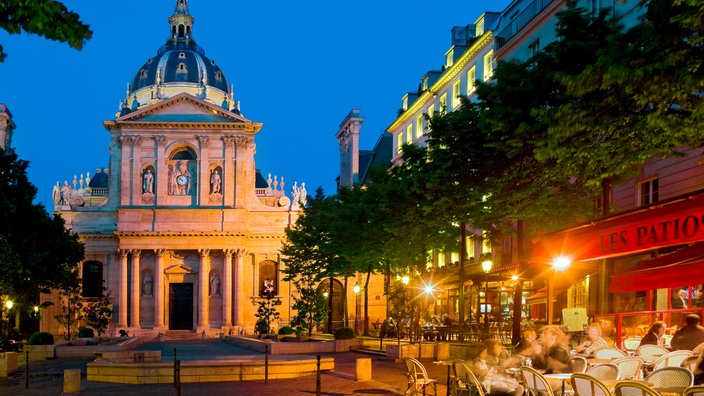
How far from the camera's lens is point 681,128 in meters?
16.6

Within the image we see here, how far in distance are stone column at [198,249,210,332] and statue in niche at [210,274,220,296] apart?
71cm

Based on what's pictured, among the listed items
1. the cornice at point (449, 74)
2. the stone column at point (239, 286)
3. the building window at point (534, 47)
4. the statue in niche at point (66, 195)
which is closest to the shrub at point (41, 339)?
the building window at point (534, 47)

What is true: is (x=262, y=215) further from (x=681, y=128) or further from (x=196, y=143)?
(x=681, y=128)

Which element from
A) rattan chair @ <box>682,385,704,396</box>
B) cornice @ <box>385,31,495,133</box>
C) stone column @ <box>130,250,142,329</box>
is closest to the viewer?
rattan chair @ <box>682,385,704,396</box>

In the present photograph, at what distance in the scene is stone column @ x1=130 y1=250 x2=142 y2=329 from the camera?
75562 mm

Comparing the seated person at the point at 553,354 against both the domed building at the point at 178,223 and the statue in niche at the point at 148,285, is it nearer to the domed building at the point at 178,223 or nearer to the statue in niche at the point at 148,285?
the domed building at the point at 178,223

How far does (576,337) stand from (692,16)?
13508 millimetres

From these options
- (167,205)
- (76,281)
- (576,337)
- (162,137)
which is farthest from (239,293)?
(576,337)

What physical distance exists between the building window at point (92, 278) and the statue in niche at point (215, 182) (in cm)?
1176

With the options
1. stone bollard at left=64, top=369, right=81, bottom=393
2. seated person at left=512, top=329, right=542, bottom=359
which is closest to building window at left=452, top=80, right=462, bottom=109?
stone bollard at left=64, top=369, right=81, bottom=393

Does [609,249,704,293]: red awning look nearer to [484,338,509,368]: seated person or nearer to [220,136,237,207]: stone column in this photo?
[484,338,509,368]: seated person

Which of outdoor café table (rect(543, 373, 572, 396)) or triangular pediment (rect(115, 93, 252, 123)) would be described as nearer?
outdoor café table (rect(543, 373, 572, 396))

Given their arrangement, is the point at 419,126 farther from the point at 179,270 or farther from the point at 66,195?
the point at 66,195

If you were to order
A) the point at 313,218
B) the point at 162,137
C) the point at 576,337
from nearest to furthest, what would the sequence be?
1. the point at 576,337
2. the point at 313,218
3. the point at 162,137
